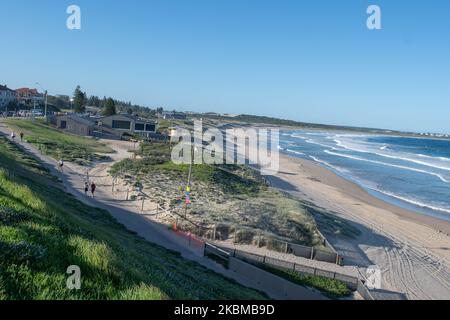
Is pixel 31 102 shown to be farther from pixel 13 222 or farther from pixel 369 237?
pixel 13 222

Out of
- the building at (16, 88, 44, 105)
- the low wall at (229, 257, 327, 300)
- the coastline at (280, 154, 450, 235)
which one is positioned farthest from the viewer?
the building at (16, 88, 44, 105)

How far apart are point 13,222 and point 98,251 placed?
220cm

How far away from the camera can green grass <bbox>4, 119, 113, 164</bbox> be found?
139 feet

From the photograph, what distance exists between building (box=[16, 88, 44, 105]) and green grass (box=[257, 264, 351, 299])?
321 feet

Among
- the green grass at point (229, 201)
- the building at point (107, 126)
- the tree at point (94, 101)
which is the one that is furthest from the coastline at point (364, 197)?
the tree at point (94, 101)

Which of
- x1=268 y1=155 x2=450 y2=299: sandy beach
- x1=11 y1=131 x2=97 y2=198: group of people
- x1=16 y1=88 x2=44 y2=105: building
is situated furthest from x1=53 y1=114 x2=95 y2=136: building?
x1=16 y1=88 x2=44 y2=105: building

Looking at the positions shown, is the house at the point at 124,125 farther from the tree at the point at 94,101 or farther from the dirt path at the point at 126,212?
the tree at the point at 94,101

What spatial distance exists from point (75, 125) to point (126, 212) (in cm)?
4466

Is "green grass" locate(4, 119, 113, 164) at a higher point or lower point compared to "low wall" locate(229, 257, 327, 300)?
higher

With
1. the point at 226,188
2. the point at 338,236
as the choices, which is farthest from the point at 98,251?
the point at 226,188

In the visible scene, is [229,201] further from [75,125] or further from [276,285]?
[75,125]

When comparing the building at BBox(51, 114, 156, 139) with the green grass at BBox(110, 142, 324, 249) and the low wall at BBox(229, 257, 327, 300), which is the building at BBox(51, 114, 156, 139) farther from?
the low wall at BBox(229, 257, 327, 300)

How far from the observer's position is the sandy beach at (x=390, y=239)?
20.3 meters
